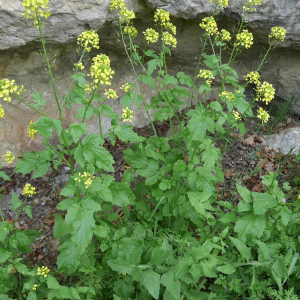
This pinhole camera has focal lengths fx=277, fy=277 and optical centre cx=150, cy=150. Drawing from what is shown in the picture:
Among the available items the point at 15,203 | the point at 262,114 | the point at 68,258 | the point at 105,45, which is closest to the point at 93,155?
the point at 68,258

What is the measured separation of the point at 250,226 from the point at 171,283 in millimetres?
757

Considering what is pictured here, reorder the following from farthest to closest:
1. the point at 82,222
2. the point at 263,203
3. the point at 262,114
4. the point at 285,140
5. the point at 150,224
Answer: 1. the point at 285,140
2. the point at 150,224
3. the point at 262,114
4. the point at 263,203
5. the point at 82,222

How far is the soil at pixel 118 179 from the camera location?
3451 millimetres

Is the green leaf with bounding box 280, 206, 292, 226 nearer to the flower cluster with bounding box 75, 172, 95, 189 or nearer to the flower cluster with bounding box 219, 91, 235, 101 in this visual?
the flower cluster with bounding box 219, 91, 235, 101

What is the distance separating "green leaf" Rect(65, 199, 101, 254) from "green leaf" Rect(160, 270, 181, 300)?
24.6 inches

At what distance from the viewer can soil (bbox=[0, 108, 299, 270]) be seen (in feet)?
11.3

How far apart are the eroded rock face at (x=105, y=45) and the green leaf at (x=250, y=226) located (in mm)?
2694

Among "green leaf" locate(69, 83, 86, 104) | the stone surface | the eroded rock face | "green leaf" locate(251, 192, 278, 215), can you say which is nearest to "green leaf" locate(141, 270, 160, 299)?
"green leaf" locate(251, 192, 278, 215)

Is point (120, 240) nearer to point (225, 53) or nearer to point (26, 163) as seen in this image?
point (26, 163)

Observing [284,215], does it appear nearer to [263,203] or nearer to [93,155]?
[263,203]

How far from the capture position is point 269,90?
2410 mm

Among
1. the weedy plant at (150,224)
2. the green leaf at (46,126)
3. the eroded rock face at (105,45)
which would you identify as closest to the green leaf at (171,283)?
the weedy plant at (150,224)

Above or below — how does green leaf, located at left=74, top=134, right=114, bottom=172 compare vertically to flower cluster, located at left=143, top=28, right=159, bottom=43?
below

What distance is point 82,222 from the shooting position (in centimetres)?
189
